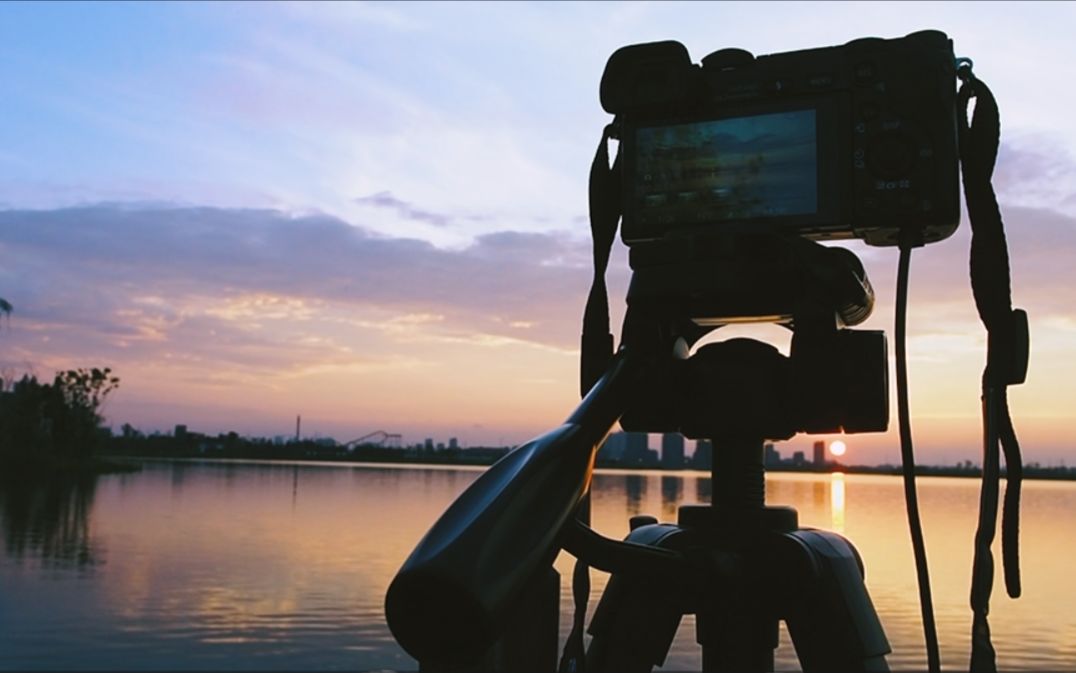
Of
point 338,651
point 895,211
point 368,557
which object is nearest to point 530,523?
point 895,211

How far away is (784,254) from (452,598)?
53 cm

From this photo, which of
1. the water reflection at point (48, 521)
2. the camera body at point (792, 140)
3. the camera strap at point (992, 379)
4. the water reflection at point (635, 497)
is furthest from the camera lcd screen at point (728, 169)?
the water reflection at point (48, 521)

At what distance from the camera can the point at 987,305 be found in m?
0.80

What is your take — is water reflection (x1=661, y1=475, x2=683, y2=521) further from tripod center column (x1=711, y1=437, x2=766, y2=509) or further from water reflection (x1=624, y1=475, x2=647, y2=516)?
tripod center column (x1=711, y1=437, x2=766, y2=509)

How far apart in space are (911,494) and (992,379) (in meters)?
0.13

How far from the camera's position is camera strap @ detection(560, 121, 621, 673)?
805 mm

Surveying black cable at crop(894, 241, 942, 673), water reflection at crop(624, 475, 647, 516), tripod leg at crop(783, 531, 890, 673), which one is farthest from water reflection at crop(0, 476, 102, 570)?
black cable at crop(894, 241, 942, 673)

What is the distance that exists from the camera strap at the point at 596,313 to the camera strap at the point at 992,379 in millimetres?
340

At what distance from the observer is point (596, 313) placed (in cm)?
94

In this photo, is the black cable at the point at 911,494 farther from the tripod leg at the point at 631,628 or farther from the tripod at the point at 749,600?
the tripod leg at the point at 631,628

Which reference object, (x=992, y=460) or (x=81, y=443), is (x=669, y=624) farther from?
(x=81, y=443)

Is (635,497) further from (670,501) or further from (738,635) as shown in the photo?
(738,635)

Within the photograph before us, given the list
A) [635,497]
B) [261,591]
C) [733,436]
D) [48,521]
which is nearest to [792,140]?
[733,436]

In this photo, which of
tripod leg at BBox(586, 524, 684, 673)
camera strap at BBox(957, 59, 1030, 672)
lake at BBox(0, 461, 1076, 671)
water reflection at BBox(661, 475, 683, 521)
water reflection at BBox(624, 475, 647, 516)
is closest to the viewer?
camera strap at BBox(957, 59, 1030, 672)
